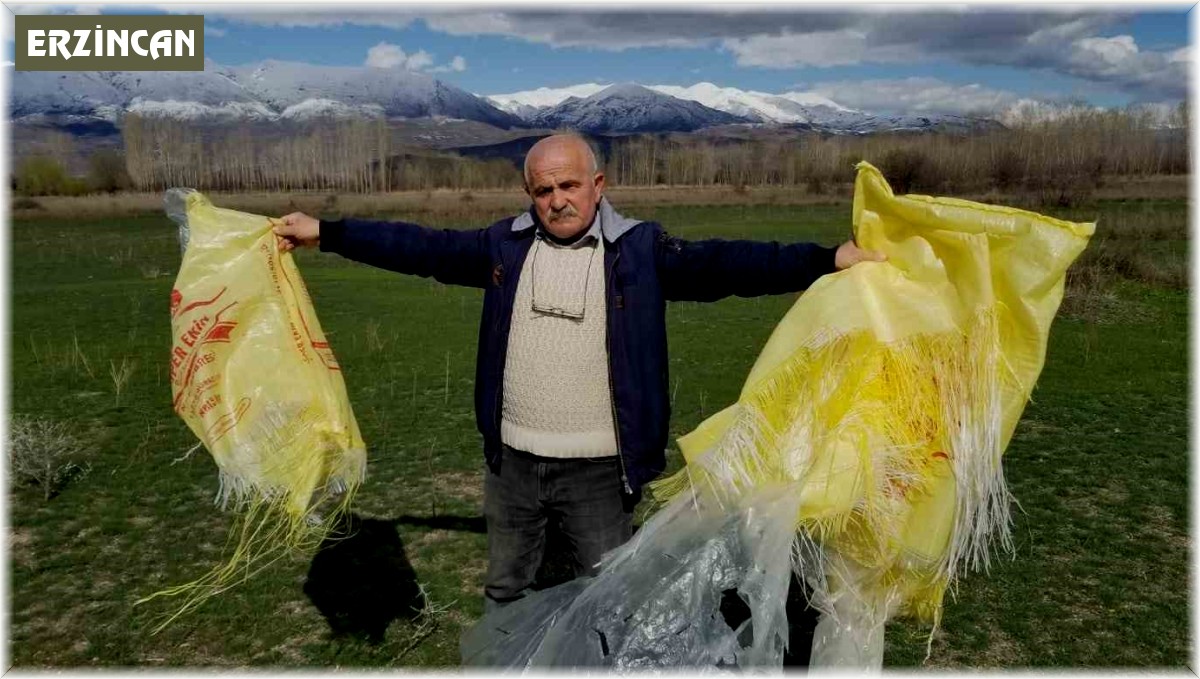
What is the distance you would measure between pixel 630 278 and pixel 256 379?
1.38m

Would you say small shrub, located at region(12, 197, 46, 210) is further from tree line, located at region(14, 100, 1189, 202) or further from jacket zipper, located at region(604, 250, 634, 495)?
jacket zipper, located at region(604, 250, 634, 495)

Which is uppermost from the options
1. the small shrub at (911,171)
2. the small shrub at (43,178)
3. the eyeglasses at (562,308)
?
the small shrub at (911,171)

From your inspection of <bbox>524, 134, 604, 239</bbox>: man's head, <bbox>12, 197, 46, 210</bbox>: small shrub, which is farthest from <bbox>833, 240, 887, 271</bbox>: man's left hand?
<bbox>12, 197, 46, 210</bbox>: small shrub

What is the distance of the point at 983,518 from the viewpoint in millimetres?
2793

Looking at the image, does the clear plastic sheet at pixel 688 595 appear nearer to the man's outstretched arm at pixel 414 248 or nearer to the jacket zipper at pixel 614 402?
the jacket zipper at pixel 614 402

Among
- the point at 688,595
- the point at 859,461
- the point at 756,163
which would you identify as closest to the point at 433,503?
the point at 688,595

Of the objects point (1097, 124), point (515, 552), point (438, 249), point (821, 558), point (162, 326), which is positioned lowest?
point (162, 326)

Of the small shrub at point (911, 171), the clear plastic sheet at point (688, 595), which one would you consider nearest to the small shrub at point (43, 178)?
the small shrub at point (911, 171)

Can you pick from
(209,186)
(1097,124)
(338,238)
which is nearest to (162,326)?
(338,238)

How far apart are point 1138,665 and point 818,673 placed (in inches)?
76.5

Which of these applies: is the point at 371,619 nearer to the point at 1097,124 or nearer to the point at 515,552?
the point at 515,552

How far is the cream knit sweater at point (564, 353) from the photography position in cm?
314

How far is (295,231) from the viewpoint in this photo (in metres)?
Answer: 3.50

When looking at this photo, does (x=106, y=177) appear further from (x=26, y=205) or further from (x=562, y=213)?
(x=562, y=213)
